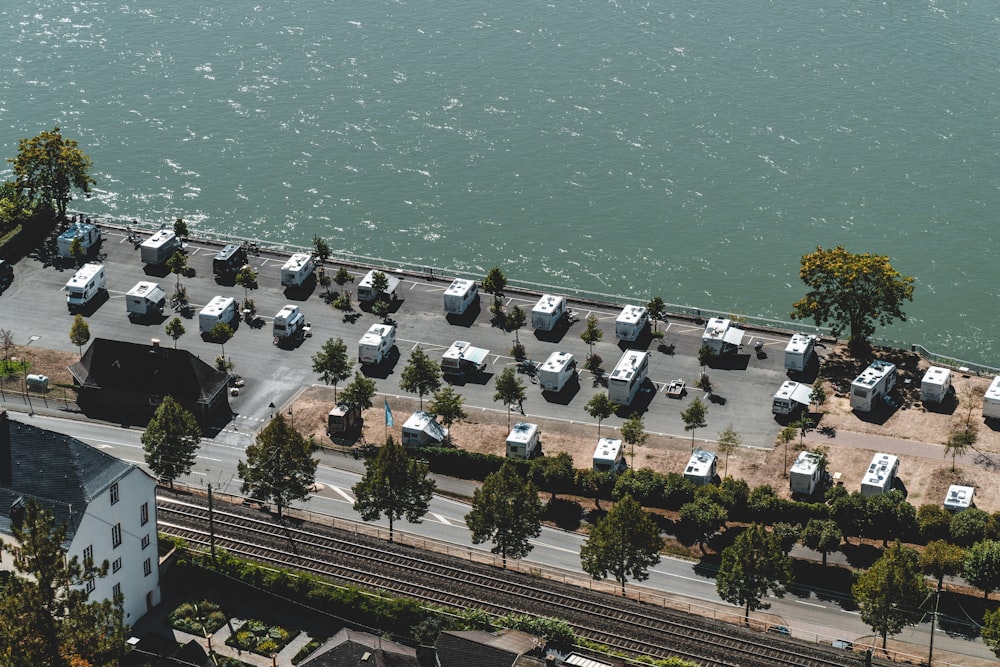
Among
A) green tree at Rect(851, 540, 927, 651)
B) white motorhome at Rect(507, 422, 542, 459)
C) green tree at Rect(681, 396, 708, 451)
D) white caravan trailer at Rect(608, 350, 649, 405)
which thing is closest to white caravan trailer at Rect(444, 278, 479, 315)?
white caravan trailer at Rect(608, 350, 649, 405)

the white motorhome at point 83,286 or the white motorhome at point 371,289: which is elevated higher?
the white motorhome at point 371,289

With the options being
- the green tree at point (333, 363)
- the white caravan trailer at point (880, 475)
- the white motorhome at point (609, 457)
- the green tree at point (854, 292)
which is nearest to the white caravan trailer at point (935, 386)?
the green tree at point (854, 292)

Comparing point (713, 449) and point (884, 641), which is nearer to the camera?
point (884, 641)

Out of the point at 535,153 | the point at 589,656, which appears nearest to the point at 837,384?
the point at 589,656

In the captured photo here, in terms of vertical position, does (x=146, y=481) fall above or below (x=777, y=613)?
above

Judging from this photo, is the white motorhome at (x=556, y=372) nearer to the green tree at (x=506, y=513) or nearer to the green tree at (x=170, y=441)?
the green tree at (x=506, y=513)

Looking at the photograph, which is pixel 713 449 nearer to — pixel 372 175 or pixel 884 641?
pixel 884 641
